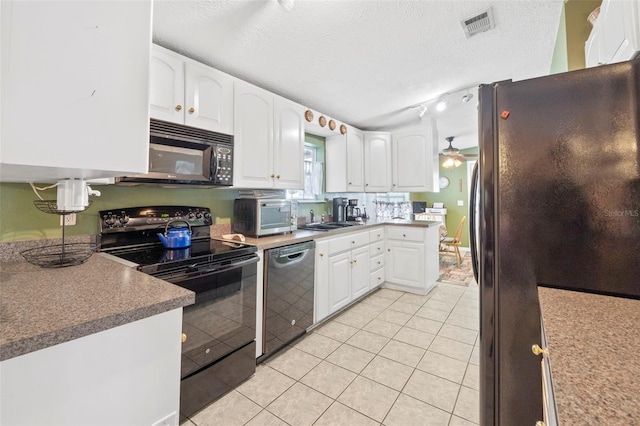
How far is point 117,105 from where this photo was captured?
28.5 inches

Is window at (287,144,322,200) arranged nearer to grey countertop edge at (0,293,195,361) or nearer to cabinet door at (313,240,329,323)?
cabinet door at (313,240,329,323)

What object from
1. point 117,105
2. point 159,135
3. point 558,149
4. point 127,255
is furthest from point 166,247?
point 558,149

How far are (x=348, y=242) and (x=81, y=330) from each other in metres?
2.33

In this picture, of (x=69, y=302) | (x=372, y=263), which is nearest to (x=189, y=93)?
(x=69, y=302)

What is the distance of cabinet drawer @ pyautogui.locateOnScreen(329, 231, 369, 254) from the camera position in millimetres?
2596

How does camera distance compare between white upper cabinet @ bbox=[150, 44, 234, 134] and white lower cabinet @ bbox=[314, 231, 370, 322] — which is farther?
white lower cabinet @ bbox=[314, 231, 370, 322]

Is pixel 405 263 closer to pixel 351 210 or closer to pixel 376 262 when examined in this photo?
pixel 376 262

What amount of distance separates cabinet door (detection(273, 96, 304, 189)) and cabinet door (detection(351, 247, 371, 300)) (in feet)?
3.29

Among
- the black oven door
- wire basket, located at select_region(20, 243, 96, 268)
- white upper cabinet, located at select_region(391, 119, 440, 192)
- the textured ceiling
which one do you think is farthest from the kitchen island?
white upper cabinet, located at select_region(391, 119, 440, 192)

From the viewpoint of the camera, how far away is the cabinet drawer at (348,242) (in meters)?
2.60

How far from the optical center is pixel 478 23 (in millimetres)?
1719

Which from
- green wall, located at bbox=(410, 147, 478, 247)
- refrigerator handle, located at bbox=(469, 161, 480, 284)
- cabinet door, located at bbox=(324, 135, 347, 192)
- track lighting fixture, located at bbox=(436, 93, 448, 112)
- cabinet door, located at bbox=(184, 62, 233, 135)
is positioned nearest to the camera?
refrigerator handle, located at bbox=(469, 161, 480, 284)

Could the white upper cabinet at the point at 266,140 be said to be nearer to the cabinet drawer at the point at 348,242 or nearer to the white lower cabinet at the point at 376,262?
the cabinet drawer at the point at 348,242

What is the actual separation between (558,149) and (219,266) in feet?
5.50
